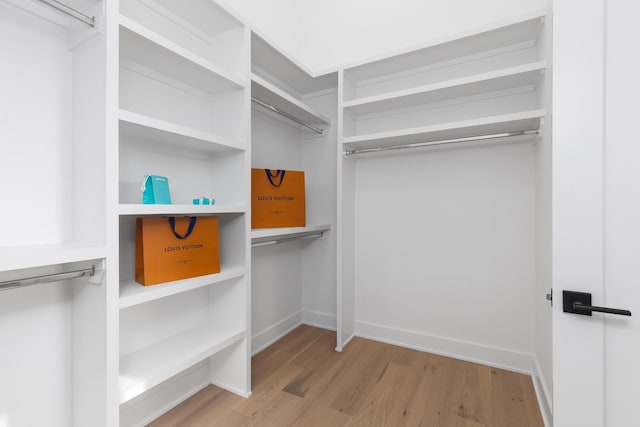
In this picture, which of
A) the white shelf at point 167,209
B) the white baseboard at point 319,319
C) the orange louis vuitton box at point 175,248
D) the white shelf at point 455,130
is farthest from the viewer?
the white baseboard at point 319,319

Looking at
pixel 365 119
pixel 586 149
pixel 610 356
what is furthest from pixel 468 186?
pixel 610 356

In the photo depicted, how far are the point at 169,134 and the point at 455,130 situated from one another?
67.2 inches

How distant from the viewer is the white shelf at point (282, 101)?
1.77 m

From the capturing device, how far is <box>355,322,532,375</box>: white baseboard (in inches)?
74.5

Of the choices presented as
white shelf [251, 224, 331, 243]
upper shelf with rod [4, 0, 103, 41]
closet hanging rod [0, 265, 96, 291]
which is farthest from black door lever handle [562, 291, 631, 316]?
upper shelf with rod [4, 0, 103, 41]

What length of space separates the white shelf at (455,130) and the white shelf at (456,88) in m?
0.24

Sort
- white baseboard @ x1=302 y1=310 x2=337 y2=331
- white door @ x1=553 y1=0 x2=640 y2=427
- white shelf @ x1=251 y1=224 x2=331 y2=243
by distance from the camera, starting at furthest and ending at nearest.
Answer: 1. white baseboard @ x1=302 y1=310 x2=337 y2=331
2. white shelf @ x1=251 y1=224 x2=331 y2=243
3. white door @ x1=553 y1=0 x2=640 y2=427

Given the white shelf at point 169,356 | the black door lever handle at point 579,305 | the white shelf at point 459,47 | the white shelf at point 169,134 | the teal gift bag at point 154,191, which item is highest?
the white shelf at point 459,47

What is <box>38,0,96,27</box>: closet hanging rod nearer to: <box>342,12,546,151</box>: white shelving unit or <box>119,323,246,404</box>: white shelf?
<box>119,323,246,404</box>: white shelf

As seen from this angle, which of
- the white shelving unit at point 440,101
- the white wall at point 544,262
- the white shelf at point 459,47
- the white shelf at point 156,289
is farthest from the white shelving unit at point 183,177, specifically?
the white wall at point 544,262

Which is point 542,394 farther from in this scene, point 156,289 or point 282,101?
point 282,101

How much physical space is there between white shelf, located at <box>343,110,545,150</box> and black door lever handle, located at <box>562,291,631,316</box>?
116cm

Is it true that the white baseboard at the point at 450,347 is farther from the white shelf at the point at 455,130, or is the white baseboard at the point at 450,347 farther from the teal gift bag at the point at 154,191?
the teal gift bag at the point at 154,191

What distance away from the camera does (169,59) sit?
1330mm
